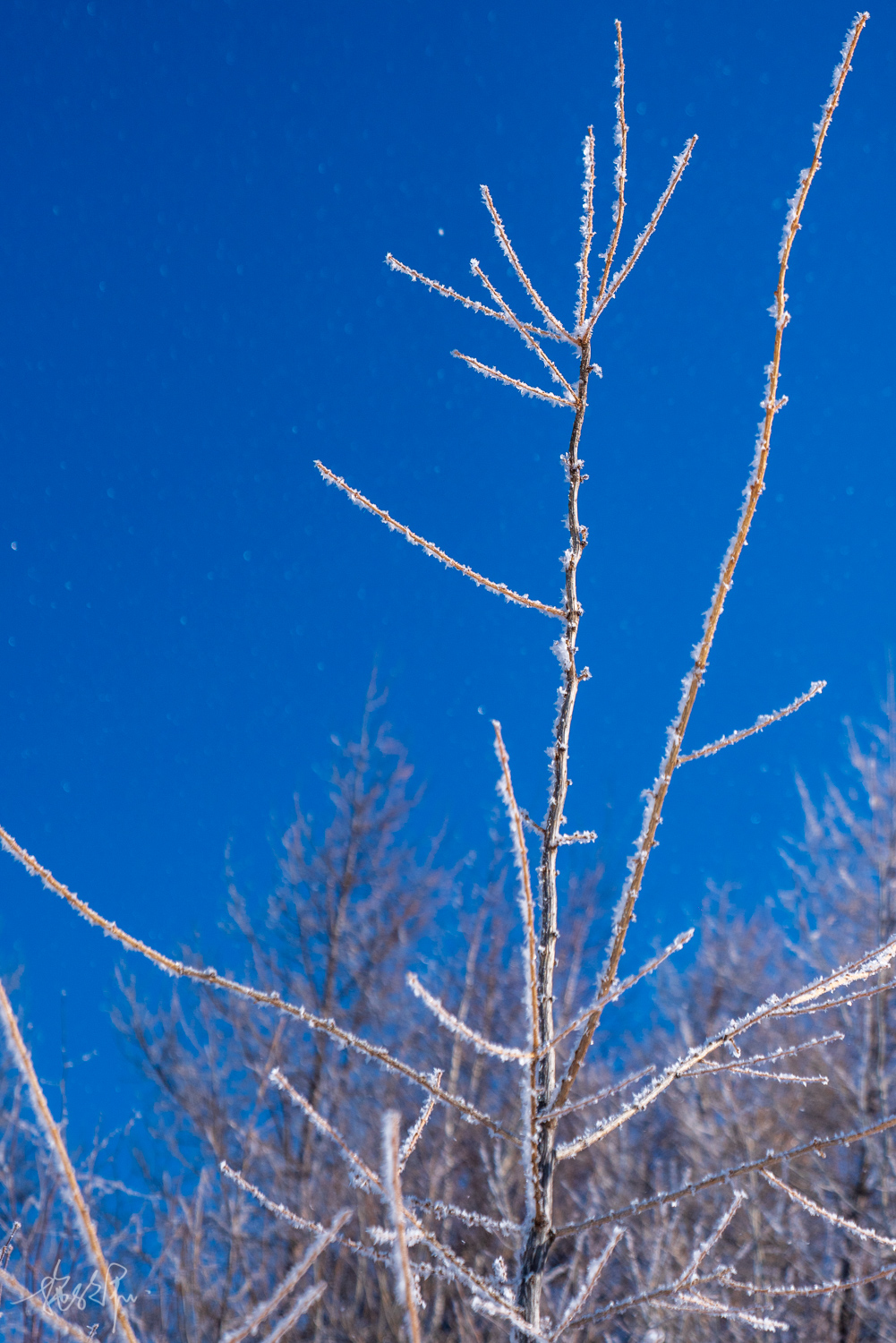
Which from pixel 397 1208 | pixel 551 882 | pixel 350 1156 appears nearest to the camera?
pixel 397 1208

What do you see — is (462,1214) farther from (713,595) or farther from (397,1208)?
(713,595)

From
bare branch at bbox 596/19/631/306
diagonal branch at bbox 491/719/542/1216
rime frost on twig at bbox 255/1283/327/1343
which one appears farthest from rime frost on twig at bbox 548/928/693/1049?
bare branch at bbox 596/19/631/306

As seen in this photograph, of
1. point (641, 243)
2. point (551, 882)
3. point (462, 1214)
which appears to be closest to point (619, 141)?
point (641, 243)

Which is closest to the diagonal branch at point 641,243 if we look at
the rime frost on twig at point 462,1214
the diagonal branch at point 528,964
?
the diagonal branch at point 528,964

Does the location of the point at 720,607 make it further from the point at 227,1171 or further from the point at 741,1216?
the point at 741,1216

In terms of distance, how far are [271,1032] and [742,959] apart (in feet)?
20.6

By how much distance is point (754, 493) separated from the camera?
3.42ft

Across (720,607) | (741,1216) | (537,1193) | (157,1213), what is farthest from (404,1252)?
(741,1216)

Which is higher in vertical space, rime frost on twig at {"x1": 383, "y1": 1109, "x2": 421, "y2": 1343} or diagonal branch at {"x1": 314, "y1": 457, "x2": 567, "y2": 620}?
diagonal branch at {"x1": 314, "y1": 457, "x2": 567, "y2": 620}

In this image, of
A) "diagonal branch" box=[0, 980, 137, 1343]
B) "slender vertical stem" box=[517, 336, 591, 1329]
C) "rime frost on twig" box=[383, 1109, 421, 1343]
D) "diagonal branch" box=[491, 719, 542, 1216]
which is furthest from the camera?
"slender vertical stem" box=[517, 336, 591, 1329]

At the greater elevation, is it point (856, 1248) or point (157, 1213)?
point (856, 1248)

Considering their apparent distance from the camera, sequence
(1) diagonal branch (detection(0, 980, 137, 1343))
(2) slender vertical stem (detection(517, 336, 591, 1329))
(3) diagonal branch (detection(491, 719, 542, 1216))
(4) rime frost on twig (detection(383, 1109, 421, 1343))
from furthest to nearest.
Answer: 1. (2) slender vertical stem (detection(517, 336, 591, 1329))
2. (3) diagonal branch (detection(491, 719, 542, 1216))
3. (1) diagonal branch (detection(0, 980, 137, 1343))
4. (4) rime frost on twig (detection(383, 1109, 421, 1343))

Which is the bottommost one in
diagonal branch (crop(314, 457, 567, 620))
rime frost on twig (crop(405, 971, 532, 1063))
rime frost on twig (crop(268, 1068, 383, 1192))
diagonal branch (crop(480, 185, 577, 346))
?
rime frost on twig (crop(268, 1068, 383, 1192))

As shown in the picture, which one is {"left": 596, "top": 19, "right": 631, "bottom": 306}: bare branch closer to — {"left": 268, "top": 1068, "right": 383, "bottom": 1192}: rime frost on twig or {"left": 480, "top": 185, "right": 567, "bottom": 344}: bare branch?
{"left": 480, "top": 185, "right": 567, "bottom": 344}: bare branch
